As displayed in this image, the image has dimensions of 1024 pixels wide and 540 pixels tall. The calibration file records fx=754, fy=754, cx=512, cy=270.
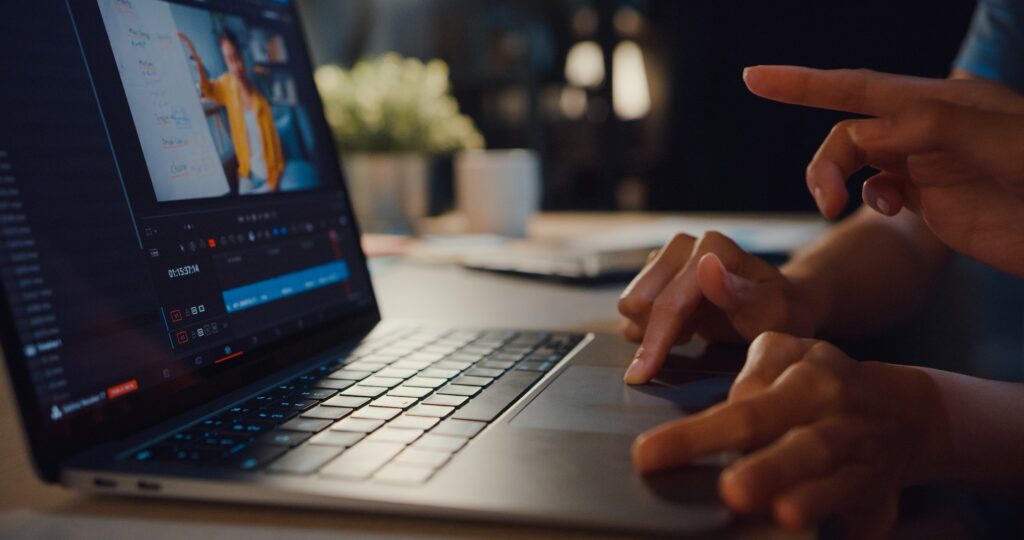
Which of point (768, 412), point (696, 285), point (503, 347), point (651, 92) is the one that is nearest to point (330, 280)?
point (503, 347)

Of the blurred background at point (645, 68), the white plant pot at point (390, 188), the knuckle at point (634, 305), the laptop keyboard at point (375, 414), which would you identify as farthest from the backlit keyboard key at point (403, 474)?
the blurred background at point (645, 68)

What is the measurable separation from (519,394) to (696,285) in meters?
0.19

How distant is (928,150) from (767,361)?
174mm

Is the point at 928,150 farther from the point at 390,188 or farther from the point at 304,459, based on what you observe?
the point at 390,188

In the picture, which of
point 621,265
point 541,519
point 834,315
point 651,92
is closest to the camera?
point 541,519

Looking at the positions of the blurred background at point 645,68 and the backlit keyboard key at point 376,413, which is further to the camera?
the blurred background at point 645,68

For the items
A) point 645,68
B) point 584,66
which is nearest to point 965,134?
point 645,68

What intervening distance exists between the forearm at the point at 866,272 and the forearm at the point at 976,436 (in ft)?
0.76

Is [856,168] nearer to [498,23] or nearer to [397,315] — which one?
[397,315]

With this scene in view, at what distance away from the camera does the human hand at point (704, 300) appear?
1.90 feet

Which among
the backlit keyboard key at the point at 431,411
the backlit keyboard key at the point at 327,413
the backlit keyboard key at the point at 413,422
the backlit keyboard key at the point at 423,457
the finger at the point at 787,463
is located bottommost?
the finger at the point at 787,463

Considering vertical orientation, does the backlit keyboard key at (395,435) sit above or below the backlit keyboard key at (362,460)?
below

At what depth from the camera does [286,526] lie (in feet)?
1.13

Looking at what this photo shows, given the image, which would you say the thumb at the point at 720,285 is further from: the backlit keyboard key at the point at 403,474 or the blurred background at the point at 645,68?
the blurred background at the point at 645,68
